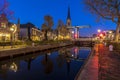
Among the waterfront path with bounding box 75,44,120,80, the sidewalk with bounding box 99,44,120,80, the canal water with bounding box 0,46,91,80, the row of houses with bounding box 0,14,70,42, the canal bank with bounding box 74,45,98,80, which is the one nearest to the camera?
the sidewalk with bounding box 99,44,120,80

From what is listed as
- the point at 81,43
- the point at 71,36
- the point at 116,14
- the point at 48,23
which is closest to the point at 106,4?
the point at 116,14

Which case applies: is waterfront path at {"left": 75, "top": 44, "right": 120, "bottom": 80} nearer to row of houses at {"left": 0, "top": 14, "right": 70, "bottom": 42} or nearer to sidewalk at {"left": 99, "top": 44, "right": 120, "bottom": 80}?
sidewalk at {"left": 99, "top": 44, "right": 120, "bottom": 80}

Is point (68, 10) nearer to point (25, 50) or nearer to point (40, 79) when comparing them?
point (25, 50)

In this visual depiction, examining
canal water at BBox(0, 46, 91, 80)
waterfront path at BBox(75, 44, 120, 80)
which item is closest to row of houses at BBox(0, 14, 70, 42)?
canal water at BBox(0, 46, 91, 80)

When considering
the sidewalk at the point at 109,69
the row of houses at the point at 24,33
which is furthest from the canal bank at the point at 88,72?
the row of houses at the point at 24,33

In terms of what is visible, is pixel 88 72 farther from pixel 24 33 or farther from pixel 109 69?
pixel 24 33

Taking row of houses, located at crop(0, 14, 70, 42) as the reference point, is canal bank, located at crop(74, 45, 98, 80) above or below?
below

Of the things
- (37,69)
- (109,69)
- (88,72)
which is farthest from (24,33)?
(109,69)

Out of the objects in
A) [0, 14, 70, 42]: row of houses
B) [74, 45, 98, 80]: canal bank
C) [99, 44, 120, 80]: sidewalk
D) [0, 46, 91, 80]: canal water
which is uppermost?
[0, 14, 70, 42]: row of houses

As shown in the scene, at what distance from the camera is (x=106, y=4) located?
4038cm

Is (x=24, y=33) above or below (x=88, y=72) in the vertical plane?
above

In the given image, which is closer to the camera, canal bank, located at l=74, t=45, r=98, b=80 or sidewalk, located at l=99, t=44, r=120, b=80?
sidewalk, located at l=99, t=44, r=120, b=80

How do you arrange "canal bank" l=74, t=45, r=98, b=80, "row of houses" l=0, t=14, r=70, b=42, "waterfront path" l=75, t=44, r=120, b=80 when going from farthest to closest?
1. "row of houses" l=0, t=14, r=70, b=42
2. "canal bank" l=74, t=45, r=98, b=80
3. "waterfront path" l=75, t=44, r=120, b=80

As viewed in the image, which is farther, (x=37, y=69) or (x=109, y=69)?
(x=37, y=69)
